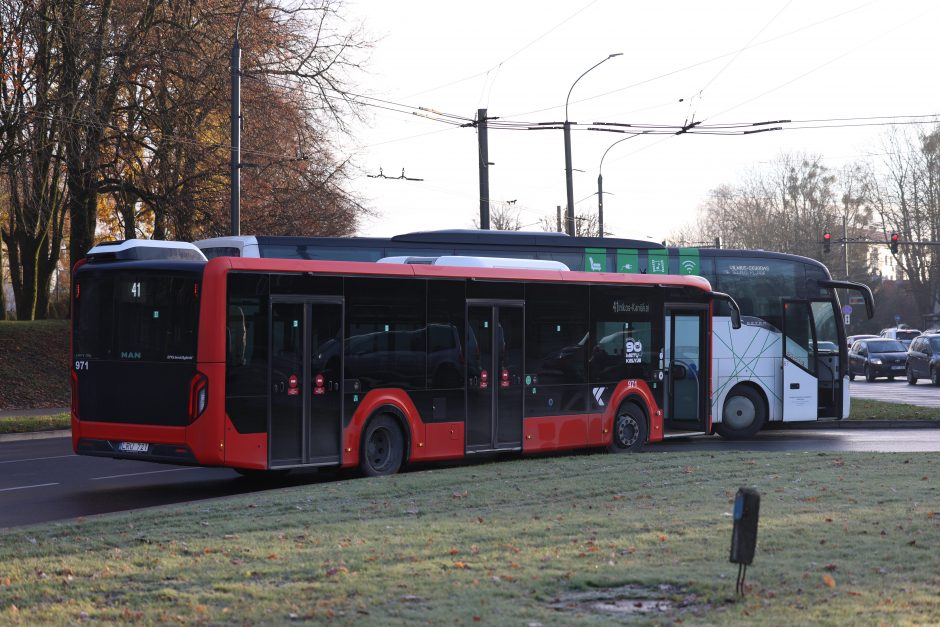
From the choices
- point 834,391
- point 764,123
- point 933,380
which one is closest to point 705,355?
point 834,391

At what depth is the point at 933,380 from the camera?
1789 inches

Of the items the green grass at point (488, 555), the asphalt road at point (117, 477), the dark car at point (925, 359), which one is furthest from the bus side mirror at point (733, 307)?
the dark car at point (925, 359)

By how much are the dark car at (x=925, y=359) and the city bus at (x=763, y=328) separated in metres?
22.7

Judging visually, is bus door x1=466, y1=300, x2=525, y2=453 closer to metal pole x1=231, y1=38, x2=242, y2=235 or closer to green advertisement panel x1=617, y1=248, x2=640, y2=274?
green advertisement panel x1=617, y1=248, x2=640, y2=274

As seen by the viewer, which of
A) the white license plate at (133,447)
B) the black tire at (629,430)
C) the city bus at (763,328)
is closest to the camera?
the white license plate at (133,447)

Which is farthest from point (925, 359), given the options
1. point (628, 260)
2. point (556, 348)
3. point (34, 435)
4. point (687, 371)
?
point (34, 435)

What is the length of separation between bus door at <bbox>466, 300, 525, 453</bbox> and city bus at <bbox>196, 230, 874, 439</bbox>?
468 centimetres

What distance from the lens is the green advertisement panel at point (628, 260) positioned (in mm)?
22188

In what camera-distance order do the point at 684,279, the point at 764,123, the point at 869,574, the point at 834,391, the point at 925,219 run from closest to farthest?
1. the point at 869,574
2. the point at 684,279
3. the point at 834,391
4. the point at 764,123
5. the point at 925,219

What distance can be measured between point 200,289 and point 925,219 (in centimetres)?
7643

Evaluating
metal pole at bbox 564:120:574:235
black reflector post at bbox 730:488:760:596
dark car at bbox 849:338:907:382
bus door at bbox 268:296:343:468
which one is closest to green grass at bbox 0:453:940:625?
black reflector post at bbox 730:488:760:596

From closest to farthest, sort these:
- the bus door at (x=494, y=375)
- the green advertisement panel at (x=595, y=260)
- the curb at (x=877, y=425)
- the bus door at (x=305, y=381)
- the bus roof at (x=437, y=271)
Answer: the bus roof at (x=437, y=271)
the bus door at (x=305, y=381)
the bus door at (x=494, y=375)
the green advertisement panel at (x=595, y=260)
the curb at (x=877, y=425)

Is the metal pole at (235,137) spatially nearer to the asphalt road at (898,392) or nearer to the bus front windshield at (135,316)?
the bus front windshield at (135,316)

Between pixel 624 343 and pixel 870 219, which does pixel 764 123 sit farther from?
pixel 870 219
